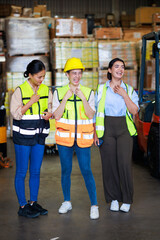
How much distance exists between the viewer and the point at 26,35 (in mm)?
10383

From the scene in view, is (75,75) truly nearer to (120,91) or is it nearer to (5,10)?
(120,91)

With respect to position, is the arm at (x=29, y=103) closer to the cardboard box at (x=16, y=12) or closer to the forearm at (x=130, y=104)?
the forearm at (x=130, y=104)

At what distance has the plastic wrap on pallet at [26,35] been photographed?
10.3 m

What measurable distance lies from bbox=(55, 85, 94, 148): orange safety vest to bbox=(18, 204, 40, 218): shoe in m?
0.80

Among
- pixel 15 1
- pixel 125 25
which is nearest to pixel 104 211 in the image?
pixel 125 25

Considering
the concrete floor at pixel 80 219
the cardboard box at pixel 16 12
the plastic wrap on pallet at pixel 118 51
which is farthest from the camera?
the cardboard box at pixel 16 12

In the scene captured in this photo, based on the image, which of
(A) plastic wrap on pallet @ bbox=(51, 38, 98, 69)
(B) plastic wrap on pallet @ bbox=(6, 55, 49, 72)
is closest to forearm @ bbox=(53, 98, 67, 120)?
(A) plastic wrap on pallet @ bbox=(51, 38, 98, 69)

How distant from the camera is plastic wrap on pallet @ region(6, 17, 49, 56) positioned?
33.9ft

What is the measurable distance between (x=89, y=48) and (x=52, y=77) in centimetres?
174

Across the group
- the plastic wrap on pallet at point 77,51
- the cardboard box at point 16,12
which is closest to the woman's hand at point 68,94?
the plastic wrap on pallet at point 77,51

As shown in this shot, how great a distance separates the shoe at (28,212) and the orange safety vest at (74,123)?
80 centimetres

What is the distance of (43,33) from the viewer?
414 inches

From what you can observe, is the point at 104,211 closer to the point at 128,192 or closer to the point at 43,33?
the point at 128,192

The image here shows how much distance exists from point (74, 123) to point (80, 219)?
1.01 meters
